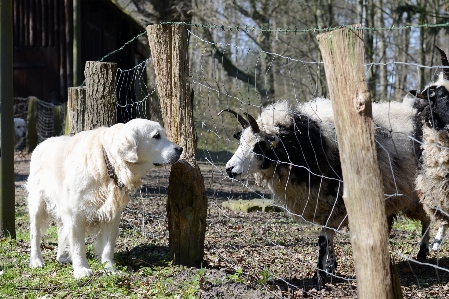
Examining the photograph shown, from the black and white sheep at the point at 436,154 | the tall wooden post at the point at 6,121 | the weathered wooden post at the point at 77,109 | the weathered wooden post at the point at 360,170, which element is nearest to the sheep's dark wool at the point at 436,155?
the black and white sheep at the point at 436,154

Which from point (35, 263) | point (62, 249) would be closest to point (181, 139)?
point (62, 249)

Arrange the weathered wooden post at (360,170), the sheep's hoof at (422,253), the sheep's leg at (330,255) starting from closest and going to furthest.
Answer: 1. the weathered wooden post at (360,170)
2. the sheep's leg at (330,255)
3. the sheep's hoof at (422,253)

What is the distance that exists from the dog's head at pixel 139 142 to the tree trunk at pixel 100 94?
1802mm

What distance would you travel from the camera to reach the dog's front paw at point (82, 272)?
5.29 meters

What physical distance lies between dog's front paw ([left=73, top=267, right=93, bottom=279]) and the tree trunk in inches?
88.8

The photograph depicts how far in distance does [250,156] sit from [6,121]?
299 centimetres

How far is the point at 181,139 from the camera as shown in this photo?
5230 millimetres

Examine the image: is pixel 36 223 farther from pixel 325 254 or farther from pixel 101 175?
pixel 325 254

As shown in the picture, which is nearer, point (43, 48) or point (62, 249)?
point (62, 249)

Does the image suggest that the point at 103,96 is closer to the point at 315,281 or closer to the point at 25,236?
the point at 25,236

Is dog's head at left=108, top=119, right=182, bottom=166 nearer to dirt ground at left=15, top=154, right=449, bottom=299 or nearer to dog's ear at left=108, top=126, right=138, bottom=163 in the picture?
dog's ear at left=108, top=126, right=138, bottom=163

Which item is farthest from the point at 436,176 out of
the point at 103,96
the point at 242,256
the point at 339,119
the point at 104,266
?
the point at 103,96

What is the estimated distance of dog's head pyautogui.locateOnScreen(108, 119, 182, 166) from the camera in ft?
17.1

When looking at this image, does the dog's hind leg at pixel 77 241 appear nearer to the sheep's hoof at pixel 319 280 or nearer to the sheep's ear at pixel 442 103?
the sheep's hoof at pixel 319 280
